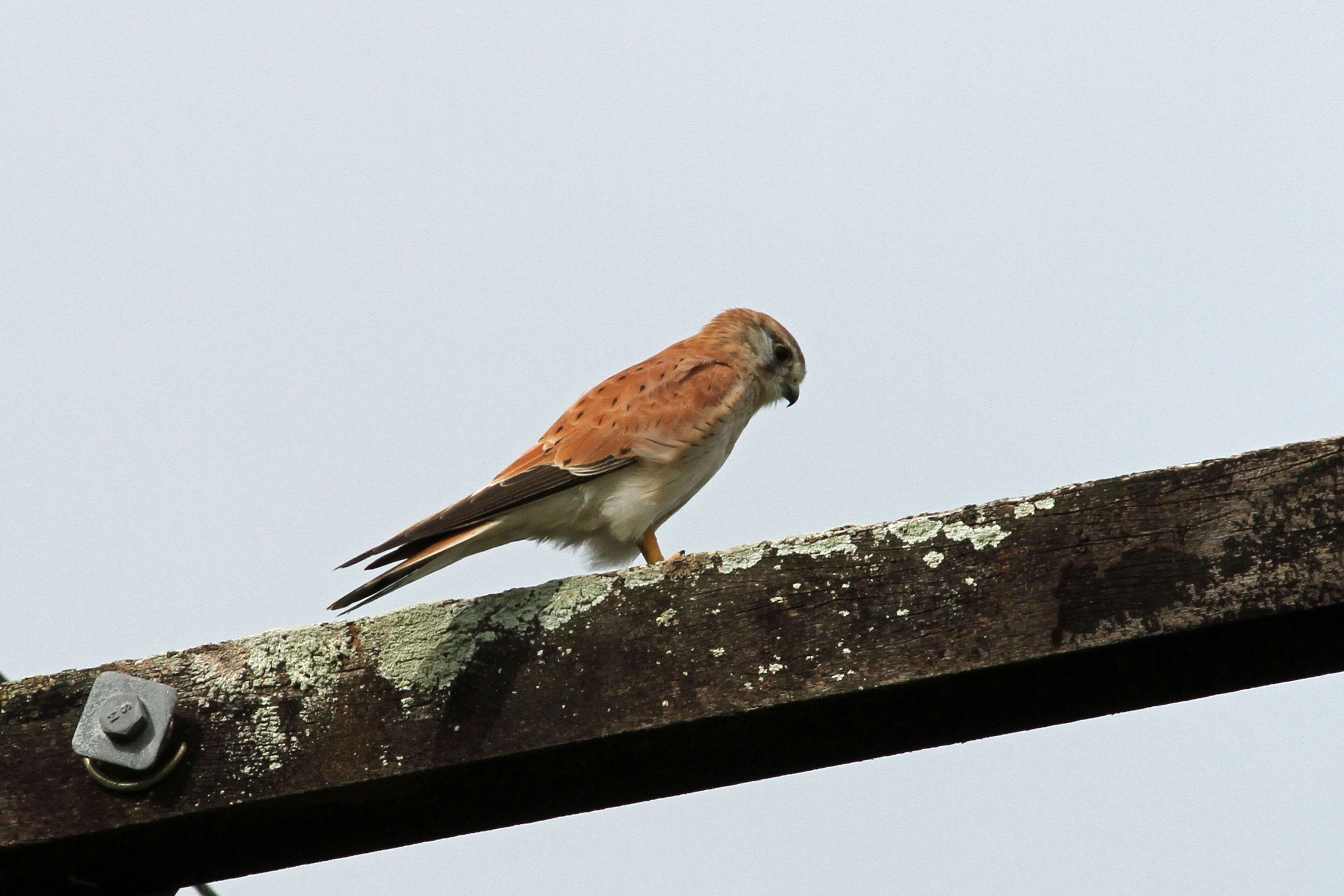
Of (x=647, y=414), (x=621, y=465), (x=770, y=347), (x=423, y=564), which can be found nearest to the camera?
(x=423, y=564)

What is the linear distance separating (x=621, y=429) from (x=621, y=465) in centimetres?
15

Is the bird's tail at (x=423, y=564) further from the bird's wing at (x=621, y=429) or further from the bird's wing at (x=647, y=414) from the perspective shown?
the bird's wing at (x=647, y=414)

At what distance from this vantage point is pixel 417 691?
1759 mm

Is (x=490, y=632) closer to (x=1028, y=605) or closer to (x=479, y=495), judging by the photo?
(x=1028, y=605)

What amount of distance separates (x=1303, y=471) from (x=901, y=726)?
2.06ft

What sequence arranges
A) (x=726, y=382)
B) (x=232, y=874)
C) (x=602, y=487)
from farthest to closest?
1. (x=726, y=382)
2. (x=602, y=487)
3. (x=232, y=874)

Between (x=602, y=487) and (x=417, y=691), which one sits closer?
(x=417, y=691)

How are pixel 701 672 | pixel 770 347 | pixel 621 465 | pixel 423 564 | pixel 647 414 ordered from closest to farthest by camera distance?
1. pixel 701 672
2. pixel 423 564
3. pixel 621 465
4. pixel 647 414
5. pixel 770 347

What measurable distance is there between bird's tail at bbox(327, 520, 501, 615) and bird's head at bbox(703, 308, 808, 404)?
236 centimetres

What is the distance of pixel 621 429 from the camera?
165 inches

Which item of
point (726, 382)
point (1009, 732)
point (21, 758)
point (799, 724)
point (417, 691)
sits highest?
point (726, 382)

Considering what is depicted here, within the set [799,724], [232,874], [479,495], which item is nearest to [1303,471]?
[799,724]

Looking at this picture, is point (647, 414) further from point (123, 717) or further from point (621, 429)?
point (123, 717)

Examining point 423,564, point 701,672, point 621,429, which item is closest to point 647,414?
point 621,429
